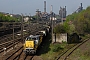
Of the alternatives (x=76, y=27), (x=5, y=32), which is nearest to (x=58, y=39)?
(x=76, y=27)

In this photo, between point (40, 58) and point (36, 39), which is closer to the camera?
point (40, 58)

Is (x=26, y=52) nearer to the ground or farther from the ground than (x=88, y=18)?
nearer to the ground

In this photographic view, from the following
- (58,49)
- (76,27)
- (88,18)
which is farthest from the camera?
(88,18)

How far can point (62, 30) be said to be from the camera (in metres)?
39.9

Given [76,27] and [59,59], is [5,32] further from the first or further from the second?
[59,59]

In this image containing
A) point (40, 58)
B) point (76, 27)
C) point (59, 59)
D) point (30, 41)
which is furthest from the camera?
point (76, 27)

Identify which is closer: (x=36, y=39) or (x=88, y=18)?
(x=36, y=39)

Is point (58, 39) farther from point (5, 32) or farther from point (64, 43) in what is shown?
point (5, 32)

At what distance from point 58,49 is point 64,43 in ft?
21.0

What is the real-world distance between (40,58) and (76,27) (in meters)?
35.5

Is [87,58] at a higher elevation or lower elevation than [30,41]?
lower

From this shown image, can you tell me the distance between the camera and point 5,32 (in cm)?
5956

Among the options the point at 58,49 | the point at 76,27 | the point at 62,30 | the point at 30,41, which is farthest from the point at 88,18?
the point at 30,41

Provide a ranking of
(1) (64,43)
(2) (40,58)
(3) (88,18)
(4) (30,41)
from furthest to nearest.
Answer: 1. (3) (88,18)
2. (1) (64,43)
3. (4) (30,41)
4. (2) (40,58)
